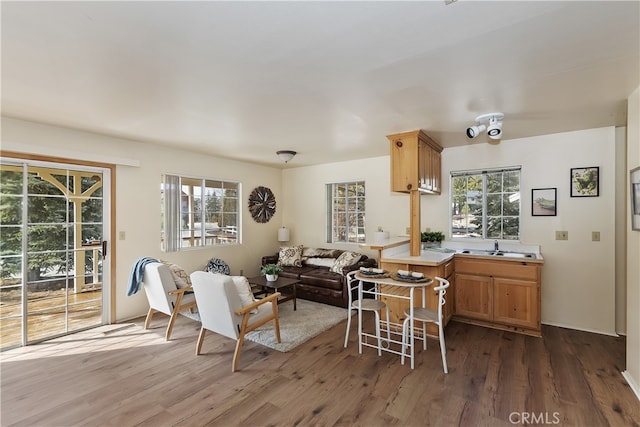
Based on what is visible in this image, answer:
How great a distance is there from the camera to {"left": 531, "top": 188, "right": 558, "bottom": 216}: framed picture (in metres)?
3.77

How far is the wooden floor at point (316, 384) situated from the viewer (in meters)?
2.09

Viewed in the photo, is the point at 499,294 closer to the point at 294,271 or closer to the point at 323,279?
the point at 323,279

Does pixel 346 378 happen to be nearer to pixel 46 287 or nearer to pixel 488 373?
pixel 488 373

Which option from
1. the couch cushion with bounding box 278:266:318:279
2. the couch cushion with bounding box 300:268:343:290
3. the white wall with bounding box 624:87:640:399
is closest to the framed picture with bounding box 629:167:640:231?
the white wall with bounding box 624:87:640:399

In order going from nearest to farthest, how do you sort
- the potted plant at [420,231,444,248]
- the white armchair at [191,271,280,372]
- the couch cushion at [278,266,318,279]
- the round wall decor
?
the white armchair at [191,271,280,372]
the potted plant at [420,231,444,248]
the couch cushion at [278,266,318,279]
the round wall decor

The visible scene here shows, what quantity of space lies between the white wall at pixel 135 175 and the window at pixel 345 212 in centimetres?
172

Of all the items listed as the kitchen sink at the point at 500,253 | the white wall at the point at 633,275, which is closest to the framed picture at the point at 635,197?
the white wall at the point at 633,275

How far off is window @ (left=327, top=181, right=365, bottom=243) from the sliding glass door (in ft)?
12.1

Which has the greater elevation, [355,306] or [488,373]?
[355,306]

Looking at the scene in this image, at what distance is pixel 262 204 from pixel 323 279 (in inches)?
87.2

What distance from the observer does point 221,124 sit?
3.28 meters

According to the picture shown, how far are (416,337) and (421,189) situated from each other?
1.74 metres

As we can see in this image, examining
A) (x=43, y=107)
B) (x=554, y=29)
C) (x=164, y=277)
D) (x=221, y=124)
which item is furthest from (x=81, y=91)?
(x=554, y=29)

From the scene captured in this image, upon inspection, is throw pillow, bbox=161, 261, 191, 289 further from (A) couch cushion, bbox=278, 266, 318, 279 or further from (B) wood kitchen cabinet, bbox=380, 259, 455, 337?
(B) wood kitchen cabinet, bbox=380, 259, 455, 337
